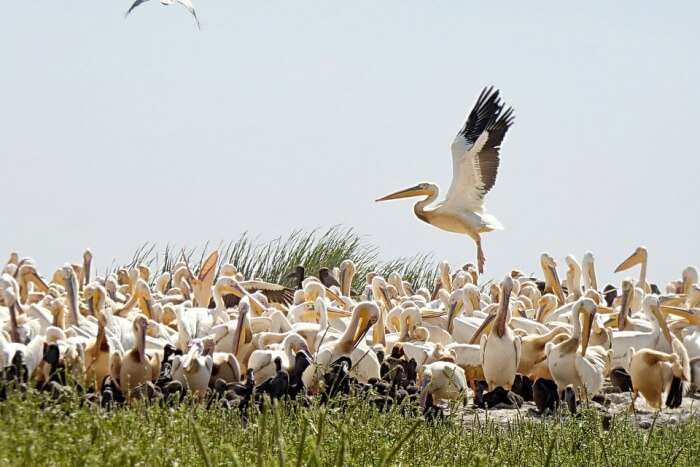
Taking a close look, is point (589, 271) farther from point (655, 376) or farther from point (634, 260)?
point (655, 376)

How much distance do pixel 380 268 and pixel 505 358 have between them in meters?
10.1

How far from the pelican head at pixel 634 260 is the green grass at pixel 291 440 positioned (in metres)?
10.4

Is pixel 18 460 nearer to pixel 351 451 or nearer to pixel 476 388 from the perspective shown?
pixel 351 451

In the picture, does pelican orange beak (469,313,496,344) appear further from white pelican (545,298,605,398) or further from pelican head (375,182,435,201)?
pelican head (375,182,435,201)

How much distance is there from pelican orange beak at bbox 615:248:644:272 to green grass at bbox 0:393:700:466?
34.7ft

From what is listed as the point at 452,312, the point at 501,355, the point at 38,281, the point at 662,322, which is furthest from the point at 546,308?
the point at 38,281

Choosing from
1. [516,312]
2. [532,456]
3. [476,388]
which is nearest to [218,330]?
[476,388]

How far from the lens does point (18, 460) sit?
4031 mm

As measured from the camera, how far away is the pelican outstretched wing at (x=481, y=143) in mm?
19000

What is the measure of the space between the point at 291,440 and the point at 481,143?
1306 cm

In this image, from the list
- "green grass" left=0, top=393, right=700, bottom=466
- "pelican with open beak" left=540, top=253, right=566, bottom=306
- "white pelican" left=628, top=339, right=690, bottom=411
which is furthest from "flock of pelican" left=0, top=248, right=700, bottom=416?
"pelican with open beak" left=540, top=253, right=566, bottom=306

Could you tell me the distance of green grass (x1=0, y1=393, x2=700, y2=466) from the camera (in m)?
4.16

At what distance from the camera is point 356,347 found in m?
10.6

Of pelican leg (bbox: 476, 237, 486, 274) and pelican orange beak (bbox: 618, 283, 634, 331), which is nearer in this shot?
pelican orange beak (bbox: 618, 283, 634, 331)
